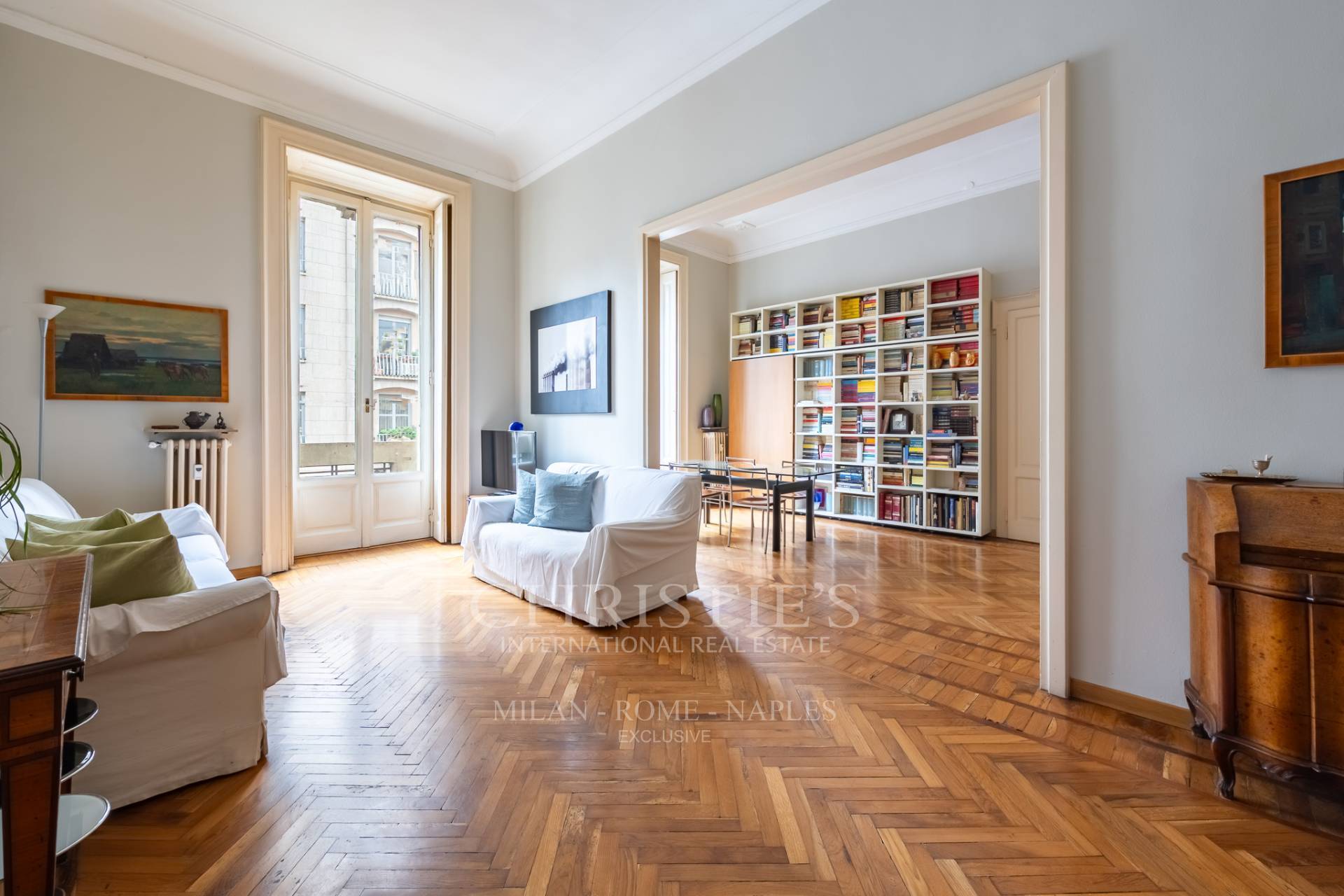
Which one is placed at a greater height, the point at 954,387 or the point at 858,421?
the point at 954,387

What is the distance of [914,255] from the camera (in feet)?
20.7

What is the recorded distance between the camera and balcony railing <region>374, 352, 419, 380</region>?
533 centimetres

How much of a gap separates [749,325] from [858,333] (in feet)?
5.17

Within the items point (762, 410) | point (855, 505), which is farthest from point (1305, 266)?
point (762, 410)

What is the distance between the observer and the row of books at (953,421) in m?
5.79

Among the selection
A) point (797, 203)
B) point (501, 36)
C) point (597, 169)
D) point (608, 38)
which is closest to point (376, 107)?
point (501, 36)

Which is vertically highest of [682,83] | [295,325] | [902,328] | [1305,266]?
[682,83]

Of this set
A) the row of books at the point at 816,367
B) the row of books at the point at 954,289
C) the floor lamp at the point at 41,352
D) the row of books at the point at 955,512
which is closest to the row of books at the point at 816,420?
the row of books at the point at 816,367

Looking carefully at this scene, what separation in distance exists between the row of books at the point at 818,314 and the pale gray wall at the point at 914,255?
0.17m

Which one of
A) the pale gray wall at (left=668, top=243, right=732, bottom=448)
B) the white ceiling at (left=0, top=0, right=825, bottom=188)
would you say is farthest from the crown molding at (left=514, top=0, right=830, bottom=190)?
the pale gray wall at (left=668, top=243, right=732, bottom=448)

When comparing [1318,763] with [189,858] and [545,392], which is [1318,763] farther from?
[545,392]

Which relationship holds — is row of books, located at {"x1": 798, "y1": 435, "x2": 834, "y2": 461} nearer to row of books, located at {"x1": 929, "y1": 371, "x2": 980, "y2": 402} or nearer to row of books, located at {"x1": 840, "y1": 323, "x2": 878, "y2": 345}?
row of books, located at {"x1": 840, "y1": 323, "x2": 878, "y2": 345}

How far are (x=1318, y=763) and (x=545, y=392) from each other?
509 cm

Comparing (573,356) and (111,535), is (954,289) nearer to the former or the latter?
(573,356)
